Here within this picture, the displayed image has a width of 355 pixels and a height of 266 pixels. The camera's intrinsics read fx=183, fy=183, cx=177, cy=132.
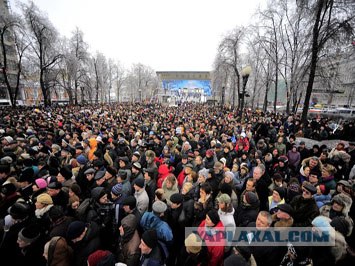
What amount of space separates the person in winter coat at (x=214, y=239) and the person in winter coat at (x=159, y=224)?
1.65 ft

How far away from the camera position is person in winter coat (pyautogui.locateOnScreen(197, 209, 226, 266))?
2.45 meters

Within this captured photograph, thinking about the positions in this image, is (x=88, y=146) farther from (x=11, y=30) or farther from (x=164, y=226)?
(x=11, y=30)

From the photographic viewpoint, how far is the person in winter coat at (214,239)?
2.45m

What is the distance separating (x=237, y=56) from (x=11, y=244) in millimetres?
27797

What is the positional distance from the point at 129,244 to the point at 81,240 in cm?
62

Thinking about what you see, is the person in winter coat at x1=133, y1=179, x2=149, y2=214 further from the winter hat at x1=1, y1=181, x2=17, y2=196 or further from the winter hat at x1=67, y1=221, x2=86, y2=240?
the winter hat at x1=1, y1=181, x2=17, y2=196

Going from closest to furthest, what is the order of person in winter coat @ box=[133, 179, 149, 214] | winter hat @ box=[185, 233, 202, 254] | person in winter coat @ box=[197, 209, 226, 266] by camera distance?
winter hat @ box=[185, 233, 202, 254] < person in winter coat @ box=[197, 209, 226, 266] < person in winter coat @ box=[133, 179, 149, 214]

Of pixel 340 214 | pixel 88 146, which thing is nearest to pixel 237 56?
pixel 88 146

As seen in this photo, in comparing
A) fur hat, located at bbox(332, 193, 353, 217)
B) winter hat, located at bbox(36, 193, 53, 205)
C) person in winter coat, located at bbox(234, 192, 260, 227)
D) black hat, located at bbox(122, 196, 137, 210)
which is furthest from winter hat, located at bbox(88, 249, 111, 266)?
fur hat, located at bbox(332, 193, 353, 217)

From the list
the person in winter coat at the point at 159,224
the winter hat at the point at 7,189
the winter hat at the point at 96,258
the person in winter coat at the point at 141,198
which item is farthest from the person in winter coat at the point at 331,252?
the winter hat at the point at 7,189

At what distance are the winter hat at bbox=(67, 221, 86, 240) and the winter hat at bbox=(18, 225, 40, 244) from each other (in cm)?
46

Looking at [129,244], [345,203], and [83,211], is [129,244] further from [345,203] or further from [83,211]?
[345,203]

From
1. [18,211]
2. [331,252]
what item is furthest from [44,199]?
[331,252]

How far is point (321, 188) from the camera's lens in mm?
3941
